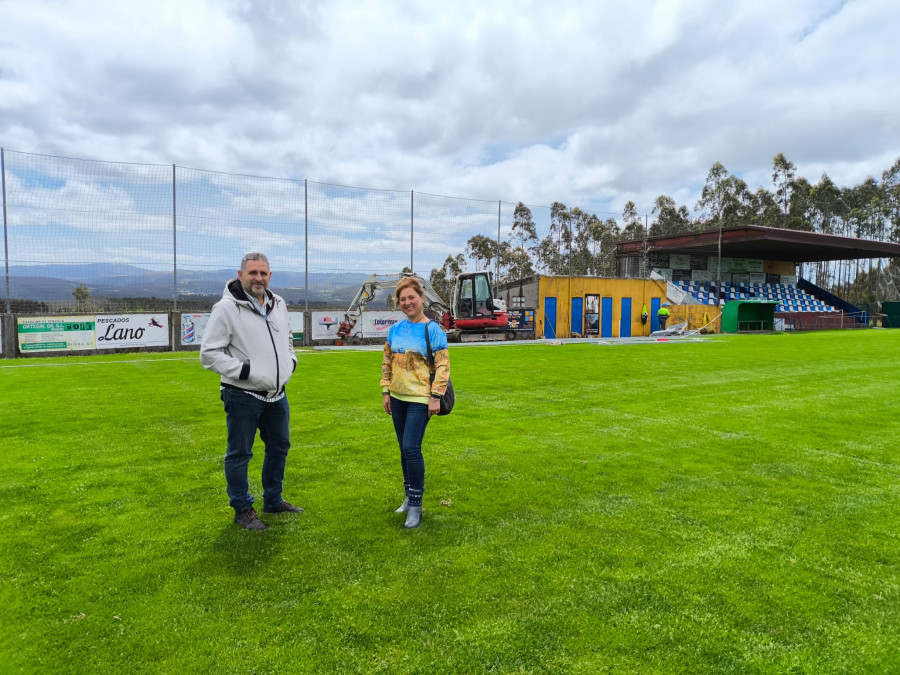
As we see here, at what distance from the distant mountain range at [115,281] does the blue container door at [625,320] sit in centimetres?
1822

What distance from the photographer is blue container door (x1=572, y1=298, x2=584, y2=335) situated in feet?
94.4

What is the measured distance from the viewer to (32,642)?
2469mm

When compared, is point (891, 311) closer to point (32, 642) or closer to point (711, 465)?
point (711, 465)

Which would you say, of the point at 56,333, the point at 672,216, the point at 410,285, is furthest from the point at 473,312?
the point at 672,216

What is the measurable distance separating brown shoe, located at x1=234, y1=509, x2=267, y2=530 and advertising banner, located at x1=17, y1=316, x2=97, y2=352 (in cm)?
1584

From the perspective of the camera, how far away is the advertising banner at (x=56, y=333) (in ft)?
51.5

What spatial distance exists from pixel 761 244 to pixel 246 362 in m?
39.0

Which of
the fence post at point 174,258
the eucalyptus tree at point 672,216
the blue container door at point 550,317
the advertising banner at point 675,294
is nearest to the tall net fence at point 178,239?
the fence post at point 174,258

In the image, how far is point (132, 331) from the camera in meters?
17.2

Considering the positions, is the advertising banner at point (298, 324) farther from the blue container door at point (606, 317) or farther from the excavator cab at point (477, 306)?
the blue container door at point (606, 317)

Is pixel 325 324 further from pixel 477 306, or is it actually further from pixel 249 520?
pixel 249 520

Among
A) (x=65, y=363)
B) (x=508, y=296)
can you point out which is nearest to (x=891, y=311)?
(x=508, y=296)

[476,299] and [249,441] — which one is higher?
[476,299]

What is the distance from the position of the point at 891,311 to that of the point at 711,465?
50910 millimetres
